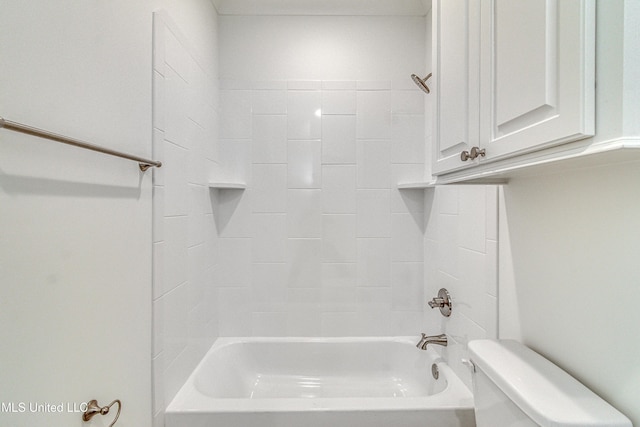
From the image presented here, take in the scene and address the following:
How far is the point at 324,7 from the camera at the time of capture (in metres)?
2.11

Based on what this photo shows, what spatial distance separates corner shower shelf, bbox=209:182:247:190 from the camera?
1916mm

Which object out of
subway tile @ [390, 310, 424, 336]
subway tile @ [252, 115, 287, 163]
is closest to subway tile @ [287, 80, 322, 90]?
subway tile @ [252, 115, 287, 163]

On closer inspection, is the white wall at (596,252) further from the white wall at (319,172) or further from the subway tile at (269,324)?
the subway tile at (269,324)

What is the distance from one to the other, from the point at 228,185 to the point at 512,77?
5.10 ft

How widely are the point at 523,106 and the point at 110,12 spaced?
114 centimetres

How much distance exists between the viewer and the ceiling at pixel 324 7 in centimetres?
209

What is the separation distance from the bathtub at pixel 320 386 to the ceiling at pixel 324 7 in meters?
2.07

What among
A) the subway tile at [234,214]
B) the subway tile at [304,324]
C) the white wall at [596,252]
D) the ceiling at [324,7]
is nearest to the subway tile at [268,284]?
the subway tile at [304,324]

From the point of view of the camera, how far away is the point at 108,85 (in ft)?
3.20

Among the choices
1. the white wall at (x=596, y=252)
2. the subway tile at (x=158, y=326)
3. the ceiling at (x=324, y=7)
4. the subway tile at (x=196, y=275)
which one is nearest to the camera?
the white wall at (x=596, y=252)

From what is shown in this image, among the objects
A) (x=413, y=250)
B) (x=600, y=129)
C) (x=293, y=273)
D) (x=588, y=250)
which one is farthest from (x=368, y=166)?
(x=600, y=129)

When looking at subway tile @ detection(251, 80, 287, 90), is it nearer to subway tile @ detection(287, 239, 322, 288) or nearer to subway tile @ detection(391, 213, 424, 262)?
subway tile @ detection(287, 239, 322, 288)

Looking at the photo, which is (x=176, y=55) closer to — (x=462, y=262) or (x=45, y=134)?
(x=45, y=134)

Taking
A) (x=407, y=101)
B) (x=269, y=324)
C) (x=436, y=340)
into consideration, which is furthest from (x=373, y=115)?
(x=269, y=324)
